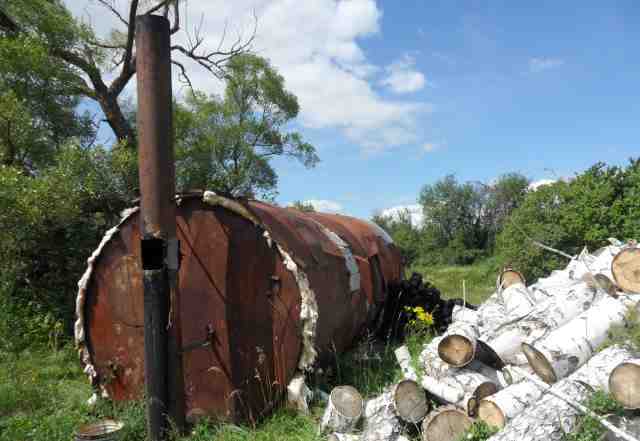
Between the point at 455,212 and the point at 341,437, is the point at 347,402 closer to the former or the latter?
the point at 341,437

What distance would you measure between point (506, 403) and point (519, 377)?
1.68 ft

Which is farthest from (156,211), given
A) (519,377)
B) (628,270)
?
(628,270)

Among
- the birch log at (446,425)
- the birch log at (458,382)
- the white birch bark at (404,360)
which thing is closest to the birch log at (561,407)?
the birch log at (446,425)

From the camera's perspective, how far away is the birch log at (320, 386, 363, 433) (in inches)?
171

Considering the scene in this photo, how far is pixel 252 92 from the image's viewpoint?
20.7 m

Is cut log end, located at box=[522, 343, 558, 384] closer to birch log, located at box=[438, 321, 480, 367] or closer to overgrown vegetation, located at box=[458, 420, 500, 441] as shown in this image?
birch log, located at box=[438, 321, 480, 367]

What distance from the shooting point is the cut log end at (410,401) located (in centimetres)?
429

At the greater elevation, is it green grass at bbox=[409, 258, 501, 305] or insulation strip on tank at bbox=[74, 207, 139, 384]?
insulation strip on tank at bbox=[74, 207, 139, 384]

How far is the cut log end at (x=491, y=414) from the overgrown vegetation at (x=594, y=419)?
478 mm

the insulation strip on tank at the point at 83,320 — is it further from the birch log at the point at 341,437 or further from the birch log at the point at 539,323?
the birch log at the point at 539,323

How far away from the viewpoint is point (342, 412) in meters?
4.37

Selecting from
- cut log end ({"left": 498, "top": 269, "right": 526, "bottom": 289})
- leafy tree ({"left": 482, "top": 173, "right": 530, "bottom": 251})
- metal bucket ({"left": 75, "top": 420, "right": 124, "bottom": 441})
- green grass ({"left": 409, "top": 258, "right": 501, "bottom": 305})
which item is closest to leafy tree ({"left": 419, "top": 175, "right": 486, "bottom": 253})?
leafy tree ({"left": 482, "top": 173, "right": 530, "bottom": 251})

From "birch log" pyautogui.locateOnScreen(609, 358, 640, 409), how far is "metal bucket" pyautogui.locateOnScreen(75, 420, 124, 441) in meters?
3.93

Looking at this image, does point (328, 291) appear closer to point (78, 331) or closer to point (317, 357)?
point (317, 357)
